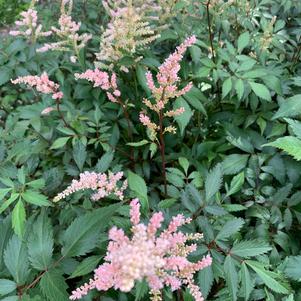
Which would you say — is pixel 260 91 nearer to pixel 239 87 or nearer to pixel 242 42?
pixel 239 87

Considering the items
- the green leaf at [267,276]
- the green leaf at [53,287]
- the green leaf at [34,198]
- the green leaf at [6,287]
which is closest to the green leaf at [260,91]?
the green leaf at [267,276]

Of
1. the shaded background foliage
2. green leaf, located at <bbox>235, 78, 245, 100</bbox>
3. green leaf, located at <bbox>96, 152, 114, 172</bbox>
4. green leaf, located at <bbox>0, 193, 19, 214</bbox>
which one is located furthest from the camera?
green leaf, located at <bbox>235, 78, 245, 100</bbox>

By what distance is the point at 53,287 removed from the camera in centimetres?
136

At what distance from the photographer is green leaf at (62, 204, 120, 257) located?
55.3 inches

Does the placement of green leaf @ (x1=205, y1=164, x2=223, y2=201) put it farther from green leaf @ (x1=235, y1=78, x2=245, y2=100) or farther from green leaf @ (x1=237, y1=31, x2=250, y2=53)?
green leaf @ (x1=237, y1=31, x2=250, y2=53)

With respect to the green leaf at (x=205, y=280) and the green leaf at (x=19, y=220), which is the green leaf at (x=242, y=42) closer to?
the green leaf at (x=205, y=280)

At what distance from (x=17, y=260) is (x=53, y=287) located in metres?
0.18

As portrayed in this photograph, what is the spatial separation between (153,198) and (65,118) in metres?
0.75

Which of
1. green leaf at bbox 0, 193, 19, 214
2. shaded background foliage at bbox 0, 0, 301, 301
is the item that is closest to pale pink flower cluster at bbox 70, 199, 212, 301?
shaded background foliage at bbox 0, 0, 301, 301

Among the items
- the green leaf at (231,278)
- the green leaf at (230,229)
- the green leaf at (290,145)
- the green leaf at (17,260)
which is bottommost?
the green leaf at (231,278)

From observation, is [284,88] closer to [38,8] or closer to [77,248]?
[77,248]

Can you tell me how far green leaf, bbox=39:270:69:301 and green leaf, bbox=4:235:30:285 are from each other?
0.26ft

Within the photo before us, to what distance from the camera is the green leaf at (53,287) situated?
1344 millimetres

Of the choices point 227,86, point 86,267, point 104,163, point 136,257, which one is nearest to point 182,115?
point 227,86
